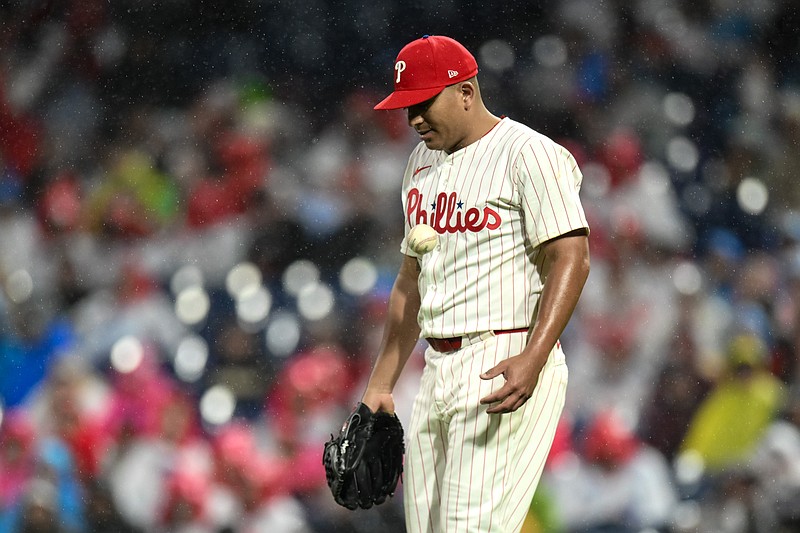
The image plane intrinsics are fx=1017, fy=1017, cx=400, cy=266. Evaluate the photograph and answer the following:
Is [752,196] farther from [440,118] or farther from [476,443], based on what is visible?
[476,443]

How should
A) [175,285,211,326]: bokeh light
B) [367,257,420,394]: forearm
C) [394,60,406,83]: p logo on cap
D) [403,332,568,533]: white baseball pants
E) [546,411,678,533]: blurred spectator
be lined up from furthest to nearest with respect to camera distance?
[175,285,211,326]: bokeh light → [546,411,678,533]: blurred spectator → [367,257,420,394]: forearm → [394,60,406,83]: p logo on cap → [403,332,568,533]: white baseball pants

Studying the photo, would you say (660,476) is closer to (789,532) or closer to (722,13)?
(789,532)

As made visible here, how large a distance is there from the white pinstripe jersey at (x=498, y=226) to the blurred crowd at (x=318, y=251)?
5.95ft

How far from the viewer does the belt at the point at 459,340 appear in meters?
1.89

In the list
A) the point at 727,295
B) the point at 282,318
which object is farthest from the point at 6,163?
the point at 727,295

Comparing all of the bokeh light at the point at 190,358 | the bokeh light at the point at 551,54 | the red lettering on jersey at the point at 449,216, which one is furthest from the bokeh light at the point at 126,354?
the red lettering on jersey at the point at 449,216

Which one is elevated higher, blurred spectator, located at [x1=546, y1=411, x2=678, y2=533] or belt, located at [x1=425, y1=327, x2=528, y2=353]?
belt, located at [x1=425, y1=327, x2=528, y2=353]

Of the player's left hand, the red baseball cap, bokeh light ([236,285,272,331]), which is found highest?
the red baseball cap

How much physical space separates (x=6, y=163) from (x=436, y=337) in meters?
2.50

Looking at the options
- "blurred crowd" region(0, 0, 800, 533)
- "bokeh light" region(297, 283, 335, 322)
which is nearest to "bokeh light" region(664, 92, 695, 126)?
"blurred crowd" region(0, 0, 800, 533)

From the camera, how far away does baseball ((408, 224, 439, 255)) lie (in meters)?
1.98

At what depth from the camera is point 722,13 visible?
377 cm

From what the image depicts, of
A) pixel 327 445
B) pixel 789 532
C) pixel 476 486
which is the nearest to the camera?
pixel 476 486

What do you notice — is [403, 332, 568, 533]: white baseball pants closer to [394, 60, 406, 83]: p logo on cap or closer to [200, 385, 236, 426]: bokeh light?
[394, 60, 406, 83]: p logo on cap
